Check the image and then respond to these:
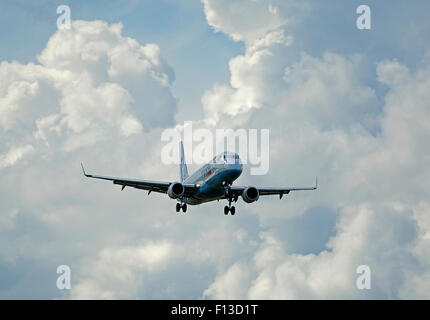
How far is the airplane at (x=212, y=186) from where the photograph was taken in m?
64.4

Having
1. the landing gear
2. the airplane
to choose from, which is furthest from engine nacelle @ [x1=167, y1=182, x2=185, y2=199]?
the landing gear

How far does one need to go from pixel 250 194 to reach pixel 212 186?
226 inches

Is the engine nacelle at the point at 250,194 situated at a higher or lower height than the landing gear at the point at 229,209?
higher

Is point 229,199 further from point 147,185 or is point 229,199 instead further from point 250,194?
point 147,185

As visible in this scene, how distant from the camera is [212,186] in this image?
67312 millimetres

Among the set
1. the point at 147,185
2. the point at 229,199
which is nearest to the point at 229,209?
the point at 229,199

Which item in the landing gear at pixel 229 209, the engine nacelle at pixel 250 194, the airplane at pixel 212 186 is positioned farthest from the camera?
the landing gear at pixel 229 209

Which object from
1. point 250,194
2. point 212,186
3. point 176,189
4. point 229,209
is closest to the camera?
point 212,186

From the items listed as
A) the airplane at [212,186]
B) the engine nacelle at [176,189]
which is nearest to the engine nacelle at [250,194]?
the airplane at [212,186]

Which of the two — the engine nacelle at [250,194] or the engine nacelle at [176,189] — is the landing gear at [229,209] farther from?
the engine nacelle at [176,189]
